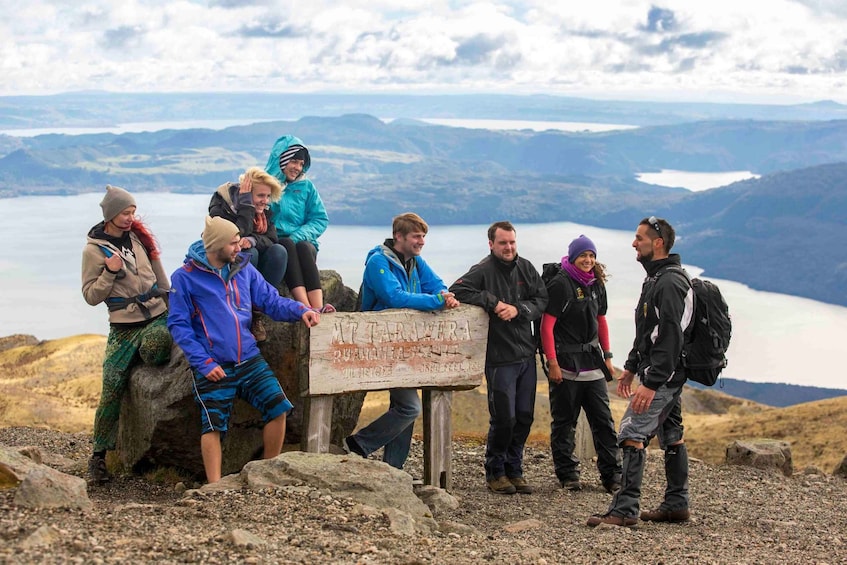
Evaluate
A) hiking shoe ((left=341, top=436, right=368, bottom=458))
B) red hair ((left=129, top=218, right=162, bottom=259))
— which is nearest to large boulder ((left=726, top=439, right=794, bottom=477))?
hiking shoe ((left=341, top=436, right=368, bottom=458))

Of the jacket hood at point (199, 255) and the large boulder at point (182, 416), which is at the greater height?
the jacket hood at point (199, 255)

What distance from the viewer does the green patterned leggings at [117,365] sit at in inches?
367

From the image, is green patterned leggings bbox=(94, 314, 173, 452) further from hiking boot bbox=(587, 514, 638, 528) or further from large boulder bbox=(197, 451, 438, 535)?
hiking boot bbox=(587, 514, 638, 528)

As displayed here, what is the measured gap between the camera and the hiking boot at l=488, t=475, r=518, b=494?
33.1 feet

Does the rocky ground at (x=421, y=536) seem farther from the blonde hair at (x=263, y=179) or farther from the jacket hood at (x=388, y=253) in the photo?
the blonde hair at (x=263, y=179)

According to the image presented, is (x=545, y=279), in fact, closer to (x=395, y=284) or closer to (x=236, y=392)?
(x=395, y=284)

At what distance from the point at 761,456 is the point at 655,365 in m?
6.98

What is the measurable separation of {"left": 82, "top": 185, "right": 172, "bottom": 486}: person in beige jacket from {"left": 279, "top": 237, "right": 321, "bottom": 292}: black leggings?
1.23m

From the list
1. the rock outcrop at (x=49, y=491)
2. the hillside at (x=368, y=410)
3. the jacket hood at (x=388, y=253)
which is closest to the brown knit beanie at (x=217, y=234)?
the jacket hood at (x=388, y=253)

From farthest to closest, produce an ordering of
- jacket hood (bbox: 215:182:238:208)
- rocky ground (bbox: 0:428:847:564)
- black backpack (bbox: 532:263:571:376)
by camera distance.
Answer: black backpack (bbox: 532:263:571:376)
jacket hood (bbox: 215:182:238:208)
rocky ground (bbox: 0:428:847:564)

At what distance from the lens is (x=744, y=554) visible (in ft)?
26.2

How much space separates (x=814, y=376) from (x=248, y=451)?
611 feet

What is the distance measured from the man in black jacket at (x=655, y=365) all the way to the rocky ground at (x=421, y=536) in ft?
1.64

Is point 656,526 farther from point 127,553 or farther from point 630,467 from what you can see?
point 127,553
